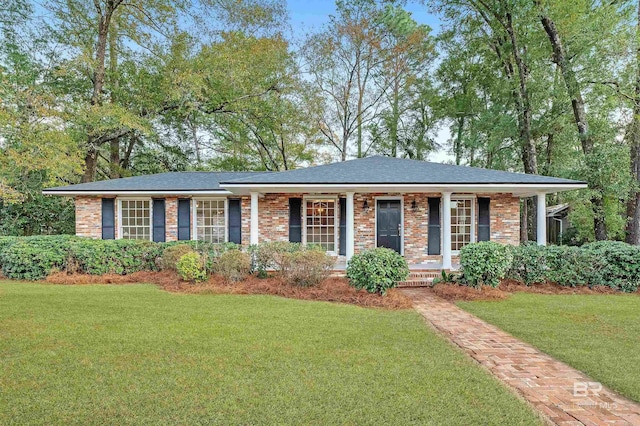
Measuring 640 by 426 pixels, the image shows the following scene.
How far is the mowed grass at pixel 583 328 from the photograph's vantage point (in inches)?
161

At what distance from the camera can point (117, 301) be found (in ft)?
23.7

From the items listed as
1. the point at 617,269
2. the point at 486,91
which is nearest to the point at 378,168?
the point at 617,269

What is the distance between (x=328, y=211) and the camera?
39.6 ft

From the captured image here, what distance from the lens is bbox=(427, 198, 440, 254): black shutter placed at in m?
11.8

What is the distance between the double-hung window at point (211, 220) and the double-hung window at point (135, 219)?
1.76m

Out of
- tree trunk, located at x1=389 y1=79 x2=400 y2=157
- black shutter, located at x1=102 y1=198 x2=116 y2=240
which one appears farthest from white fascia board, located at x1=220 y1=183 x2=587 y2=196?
tree trunk, located at x1=389 y1=79 x2=400 y2=157

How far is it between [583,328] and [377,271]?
3.65 m

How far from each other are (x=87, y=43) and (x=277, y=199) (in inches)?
547

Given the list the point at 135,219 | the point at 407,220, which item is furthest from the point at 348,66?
the point at 135,219

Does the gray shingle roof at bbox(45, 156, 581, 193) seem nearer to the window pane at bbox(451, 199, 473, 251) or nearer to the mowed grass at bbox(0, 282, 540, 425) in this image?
the window pane at bbox(451, 199, 473, 251)

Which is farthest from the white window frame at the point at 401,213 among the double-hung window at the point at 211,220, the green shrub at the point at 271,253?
the double-hung window at the point at 211,220

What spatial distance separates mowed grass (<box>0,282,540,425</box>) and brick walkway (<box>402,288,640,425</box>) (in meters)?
0.28

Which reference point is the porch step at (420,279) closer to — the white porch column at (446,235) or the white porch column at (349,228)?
the white porch column at (446,235)

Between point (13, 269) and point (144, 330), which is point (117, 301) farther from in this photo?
point (13, 269)
